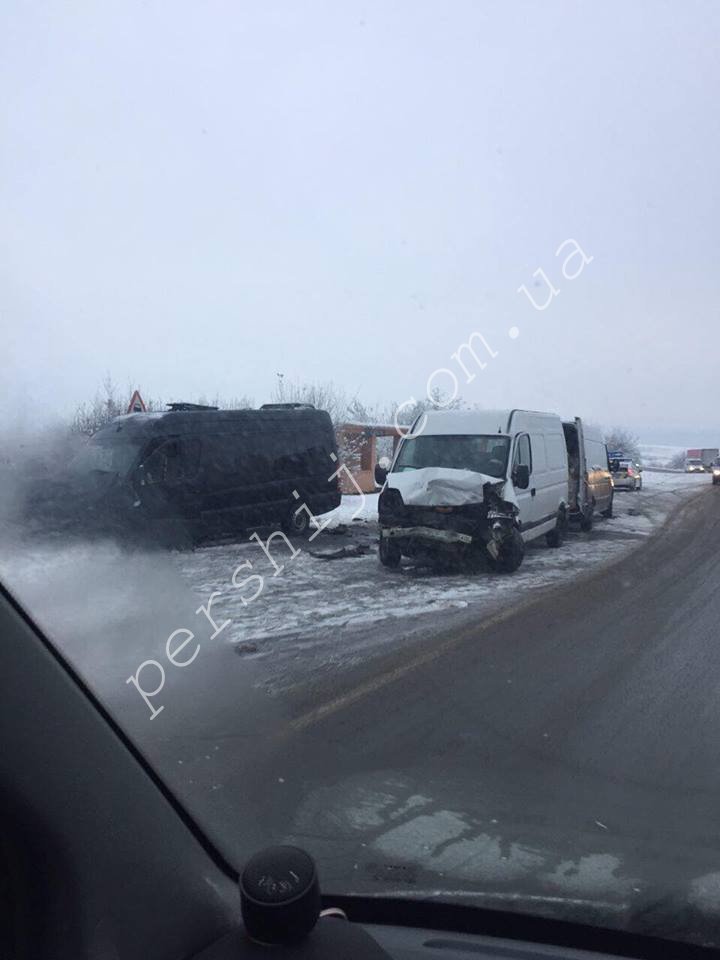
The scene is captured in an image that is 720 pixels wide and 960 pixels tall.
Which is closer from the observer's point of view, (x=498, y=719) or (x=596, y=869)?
(x=596, y=869)

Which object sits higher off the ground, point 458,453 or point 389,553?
point 458,453

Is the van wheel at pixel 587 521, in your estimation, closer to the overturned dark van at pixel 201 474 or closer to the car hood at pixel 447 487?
the overturned dark van at pixel 201 474

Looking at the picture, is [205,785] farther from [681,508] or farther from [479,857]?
[681,508]

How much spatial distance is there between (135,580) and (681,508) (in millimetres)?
23778

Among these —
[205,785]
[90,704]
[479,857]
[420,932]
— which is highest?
[90,704]

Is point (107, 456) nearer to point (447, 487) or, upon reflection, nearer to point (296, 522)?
point (447, 487)

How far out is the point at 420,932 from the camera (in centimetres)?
220

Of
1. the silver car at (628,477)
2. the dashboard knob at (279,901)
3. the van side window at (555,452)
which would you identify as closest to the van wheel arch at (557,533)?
the van side window at (555,452)

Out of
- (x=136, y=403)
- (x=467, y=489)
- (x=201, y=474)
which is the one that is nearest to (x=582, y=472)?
(x=467, y=489)

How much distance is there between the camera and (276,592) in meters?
10.2

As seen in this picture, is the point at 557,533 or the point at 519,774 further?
the point at 557,533

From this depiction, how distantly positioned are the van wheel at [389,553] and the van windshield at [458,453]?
1.37m

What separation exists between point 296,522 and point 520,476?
432cm

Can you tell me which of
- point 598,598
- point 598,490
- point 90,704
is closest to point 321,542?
point 598,598
